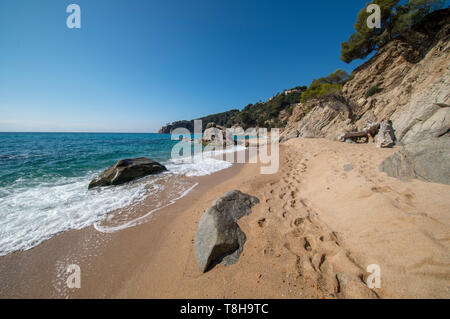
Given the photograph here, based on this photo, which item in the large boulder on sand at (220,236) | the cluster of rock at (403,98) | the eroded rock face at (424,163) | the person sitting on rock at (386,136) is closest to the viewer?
the large boulder on sand at (220,236)

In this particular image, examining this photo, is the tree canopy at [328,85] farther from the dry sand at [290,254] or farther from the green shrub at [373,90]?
the dry sand at [290,254]

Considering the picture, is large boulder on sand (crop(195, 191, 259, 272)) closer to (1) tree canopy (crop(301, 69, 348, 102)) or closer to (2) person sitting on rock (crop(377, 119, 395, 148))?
(2) person sitting on rock (crop(377, 119, 395, 148))

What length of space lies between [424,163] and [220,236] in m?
5.16

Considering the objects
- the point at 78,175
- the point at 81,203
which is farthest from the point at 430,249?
the point at 78,175

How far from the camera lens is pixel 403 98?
35.2 feet

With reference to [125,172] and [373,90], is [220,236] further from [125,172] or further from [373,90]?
[373,90]

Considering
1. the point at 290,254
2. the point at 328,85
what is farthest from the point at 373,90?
the point at 290,254

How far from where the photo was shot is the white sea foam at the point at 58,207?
3.53 metres

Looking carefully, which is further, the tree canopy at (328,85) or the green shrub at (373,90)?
the tree canopy at (328,85)

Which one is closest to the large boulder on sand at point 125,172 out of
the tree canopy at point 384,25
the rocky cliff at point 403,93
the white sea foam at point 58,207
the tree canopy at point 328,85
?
the white sea foam at point 58,207

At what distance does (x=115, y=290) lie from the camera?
2.30 meters

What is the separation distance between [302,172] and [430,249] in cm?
451

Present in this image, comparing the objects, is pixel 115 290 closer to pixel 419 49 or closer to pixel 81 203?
pixel 81 203
